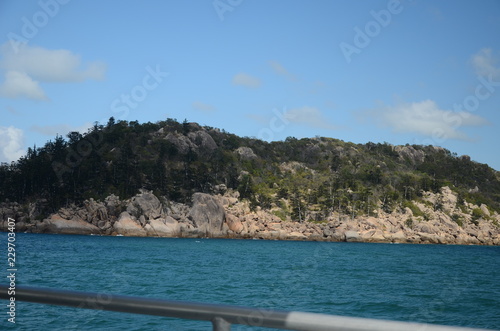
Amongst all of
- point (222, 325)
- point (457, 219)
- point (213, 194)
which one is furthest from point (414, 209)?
point (222, 325)

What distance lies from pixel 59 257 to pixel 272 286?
24.1 m

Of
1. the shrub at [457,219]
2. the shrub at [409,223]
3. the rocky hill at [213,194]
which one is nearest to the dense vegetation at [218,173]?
the rocky hill at [213,194]

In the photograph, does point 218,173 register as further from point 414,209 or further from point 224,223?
point 414,209

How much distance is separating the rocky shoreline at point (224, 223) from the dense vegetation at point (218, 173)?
12.6ft

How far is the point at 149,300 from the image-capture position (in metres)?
2.35

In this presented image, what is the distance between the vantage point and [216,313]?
2.23 metres

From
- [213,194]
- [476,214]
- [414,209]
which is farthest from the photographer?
[476,214]

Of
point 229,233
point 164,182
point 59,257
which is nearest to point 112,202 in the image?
point 164,182

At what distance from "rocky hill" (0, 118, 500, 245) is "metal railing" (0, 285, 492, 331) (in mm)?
100707

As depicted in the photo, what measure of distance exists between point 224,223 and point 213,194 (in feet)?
42.7

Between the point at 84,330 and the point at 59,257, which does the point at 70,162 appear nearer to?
the point at 59,257

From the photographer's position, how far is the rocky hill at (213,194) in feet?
343

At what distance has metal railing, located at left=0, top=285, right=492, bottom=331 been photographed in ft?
6.44

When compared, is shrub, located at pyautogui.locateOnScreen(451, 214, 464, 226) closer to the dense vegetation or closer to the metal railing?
the dense vegetation
